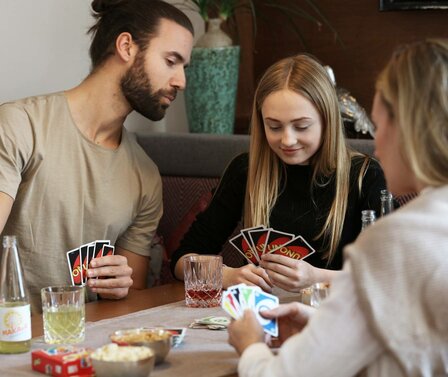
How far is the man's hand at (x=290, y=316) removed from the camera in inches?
65.5

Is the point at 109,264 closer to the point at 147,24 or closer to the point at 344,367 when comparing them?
the point at 147,24

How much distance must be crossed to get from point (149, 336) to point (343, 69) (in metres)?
2.42

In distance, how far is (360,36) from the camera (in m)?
3.77

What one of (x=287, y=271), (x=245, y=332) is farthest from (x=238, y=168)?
(x=245, y=332)

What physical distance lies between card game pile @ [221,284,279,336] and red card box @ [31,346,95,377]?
275mm

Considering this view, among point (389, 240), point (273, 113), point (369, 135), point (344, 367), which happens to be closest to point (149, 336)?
point (344, 367)

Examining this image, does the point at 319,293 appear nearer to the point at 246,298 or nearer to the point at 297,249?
the point at 246,298

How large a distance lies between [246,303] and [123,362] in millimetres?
308

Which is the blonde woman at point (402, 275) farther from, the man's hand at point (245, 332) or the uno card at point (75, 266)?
the uno card at point (75, 266)

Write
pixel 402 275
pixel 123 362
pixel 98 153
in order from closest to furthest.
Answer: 1. pixel 402 275
2. pixel 123 362
3. pixel 98 153

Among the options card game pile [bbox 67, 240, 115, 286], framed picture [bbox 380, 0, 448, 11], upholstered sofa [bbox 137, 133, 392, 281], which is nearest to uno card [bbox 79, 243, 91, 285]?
card game pile [bbox 67, 240, 115, 286]

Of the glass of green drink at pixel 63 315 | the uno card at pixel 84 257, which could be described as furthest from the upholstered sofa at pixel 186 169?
the glass of green drink at pixel 63 315

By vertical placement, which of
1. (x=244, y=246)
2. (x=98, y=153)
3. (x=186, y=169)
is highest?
(x=98, y=153)

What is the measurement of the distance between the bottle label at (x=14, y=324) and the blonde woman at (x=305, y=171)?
88 cm
